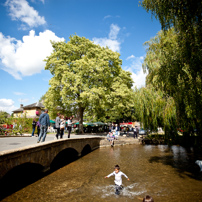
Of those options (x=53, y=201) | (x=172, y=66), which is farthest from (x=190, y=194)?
(x=172, y=66)

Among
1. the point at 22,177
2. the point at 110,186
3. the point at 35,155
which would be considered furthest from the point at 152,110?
the point at 35,155

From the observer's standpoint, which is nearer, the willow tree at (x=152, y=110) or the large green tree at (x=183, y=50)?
the large green tree at (x=183, y=50)

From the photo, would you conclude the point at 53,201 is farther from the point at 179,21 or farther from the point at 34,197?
the point at 179,21

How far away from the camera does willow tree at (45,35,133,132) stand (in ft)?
76.3

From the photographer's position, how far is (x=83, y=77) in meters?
24.6

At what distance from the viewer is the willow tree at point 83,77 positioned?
915 inches

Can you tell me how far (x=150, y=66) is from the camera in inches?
597

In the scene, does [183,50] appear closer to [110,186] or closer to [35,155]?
[110,186]

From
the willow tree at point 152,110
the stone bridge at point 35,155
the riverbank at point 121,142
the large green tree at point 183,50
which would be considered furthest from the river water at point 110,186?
the riverbank at point 121,142

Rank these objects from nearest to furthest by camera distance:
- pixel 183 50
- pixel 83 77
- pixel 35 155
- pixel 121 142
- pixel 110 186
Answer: pixel 35 155 < pixel 110 186 < pixel 183 50 < pixel 121 142 < pixel 83 77

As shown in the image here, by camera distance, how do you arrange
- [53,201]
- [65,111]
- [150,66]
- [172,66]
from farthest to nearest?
[65,111], [150,66], [172,66], [53,201]

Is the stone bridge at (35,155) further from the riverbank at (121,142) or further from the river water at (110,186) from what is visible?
the riverbank at (121,142)

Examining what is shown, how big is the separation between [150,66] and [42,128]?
10.6 meters

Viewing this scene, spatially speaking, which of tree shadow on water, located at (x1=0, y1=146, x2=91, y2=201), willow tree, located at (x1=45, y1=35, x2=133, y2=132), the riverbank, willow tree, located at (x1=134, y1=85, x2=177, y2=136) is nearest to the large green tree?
willow tree, located at (x1=134, y1=85, x2=177, y2=136)
